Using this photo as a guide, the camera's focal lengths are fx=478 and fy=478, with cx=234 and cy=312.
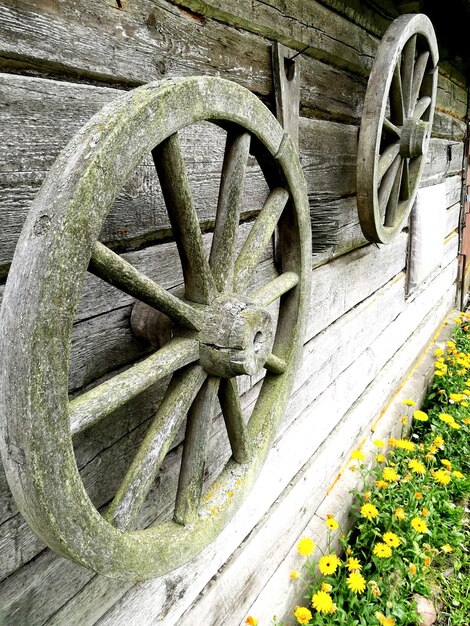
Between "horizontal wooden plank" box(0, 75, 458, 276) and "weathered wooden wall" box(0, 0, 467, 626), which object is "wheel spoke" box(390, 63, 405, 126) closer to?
"weathered wooden wall" box(0, 0, 467, 626)

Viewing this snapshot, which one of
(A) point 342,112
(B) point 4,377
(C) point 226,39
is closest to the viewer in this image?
(B) point 4,377

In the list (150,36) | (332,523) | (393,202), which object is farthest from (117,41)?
(332,523)

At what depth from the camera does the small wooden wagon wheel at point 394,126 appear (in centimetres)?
160

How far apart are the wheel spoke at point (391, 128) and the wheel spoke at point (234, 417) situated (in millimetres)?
1192

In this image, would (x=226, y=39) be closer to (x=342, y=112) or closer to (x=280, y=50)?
(x=280, y=50)

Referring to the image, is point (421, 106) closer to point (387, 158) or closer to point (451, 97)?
point (387, 158)

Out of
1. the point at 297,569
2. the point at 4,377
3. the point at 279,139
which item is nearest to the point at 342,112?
the point at 279,139

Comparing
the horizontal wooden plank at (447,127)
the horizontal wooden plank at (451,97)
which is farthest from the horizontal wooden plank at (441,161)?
the horizontal wooden plank at (451,97)

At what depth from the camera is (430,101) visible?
2.23 metres

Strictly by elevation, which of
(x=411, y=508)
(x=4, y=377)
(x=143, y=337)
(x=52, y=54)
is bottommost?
(x=411, y=508)

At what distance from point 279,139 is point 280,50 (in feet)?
1.65

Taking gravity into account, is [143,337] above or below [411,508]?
above

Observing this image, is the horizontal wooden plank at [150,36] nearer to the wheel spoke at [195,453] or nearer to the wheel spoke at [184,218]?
the wheel spoke at [184,218]

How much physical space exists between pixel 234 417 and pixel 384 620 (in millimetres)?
1269
